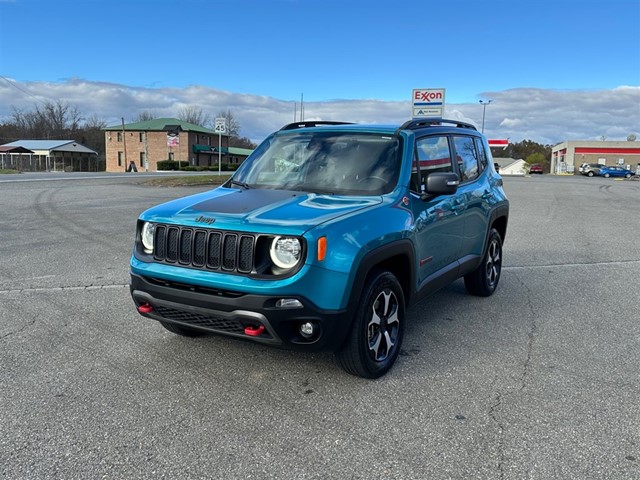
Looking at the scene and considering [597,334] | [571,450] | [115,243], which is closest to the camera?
[571,450]

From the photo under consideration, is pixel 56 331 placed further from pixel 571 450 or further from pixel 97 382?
pixel 571 450

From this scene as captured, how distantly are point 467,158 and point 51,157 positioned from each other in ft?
248

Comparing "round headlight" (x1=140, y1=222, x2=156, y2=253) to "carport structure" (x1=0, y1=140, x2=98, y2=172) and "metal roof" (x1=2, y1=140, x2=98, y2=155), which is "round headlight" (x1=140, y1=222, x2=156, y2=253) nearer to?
"carport structure" (x1=0, y1=140, x2=98, y2=172)

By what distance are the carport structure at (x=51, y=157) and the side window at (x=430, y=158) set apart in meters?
62.4

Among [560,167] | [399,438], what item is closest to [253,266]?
[399,438]

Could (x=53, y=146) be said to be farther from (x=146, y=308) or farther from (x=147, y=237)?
(x=146, y=308)

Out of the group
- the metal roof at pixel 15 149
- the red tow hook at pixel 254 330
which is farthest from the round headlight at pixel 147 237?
the metal roof at pixel 15 149

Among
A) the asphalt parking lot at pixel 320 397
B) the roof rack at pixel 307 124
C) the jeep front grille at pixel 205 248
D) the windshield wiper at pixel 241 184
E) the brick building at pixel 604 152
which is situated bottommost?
the asphalt parking lot at pixel 320 397

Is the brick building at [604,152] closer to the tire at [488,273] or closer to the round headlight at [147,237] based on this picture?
the tire at [488,273]

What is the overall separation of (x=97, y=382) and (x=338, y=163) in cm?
250

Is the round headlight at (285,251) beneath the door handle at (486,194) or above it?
beneath

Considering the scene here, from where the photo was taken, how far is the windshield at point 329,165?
4.25 metres

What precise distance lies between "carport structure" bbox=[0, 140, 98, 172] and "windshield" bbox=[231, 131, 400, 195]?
6169 cm

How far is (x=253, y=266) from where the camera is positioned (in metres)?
3.33
